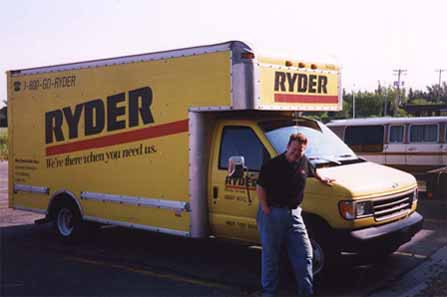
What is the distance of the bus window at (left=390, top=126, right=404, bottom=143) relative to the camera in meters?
16.0

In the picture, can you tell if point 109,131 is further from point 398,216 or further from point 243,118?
point 398,216

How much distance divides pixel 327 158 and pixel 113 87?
136 inches

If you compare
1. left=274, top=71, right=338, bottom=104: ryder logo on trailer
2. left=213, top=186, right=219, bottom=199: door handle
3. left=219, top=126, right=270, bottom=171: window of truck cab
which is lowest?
left=213, top=186, right=219, bottom=199: door handle

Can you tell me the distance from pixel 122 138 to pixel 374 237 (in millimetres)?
3983

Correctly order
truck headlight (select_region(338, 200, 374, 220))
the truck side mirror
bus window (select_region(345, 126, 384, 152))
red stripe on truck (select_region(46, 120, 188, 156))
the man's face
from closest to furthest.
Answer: the man's face, truck headlight (select_region(338, 200, 374, 220)), the truck side mirror, red stripe on truck (select_region(46, 120, 188, 156)), bus window (select_region(345, 126, 384, 152))

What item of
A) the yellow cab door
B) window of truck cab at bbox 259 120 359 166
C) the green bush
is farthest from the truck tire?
the green bush

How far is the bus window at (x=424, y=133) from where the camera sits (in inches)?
608

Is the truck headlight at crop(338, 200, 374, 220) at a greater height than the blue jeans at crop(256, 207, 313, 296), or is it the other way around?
the truck headlight at crop(338, 200, 374, 220)

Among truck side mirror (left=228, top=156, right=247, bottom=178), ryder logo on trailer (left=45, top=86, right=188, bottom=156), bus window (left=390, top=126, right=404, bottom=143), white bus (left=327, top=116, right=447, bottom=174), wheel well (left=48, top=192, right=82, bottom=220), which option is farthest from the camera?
bus window (left=390, top=126, right=404, bottom=143)

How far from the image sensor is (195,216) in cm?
748

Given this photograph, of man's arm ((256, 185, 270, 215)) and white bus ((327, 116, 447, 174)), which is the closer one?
man's arm ((256, 185, 270, 215))

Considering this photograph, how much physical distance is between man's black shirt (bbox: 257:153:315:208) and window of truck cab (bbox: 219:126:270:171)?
4.25 feet

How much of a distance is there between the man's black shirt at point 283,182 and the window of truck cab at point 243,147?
129 centimetres

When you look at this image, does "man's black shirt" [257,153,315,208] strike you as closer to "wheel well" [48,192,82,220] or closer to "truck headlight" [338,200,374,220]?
"truck headlight" [338,200,374,220]
